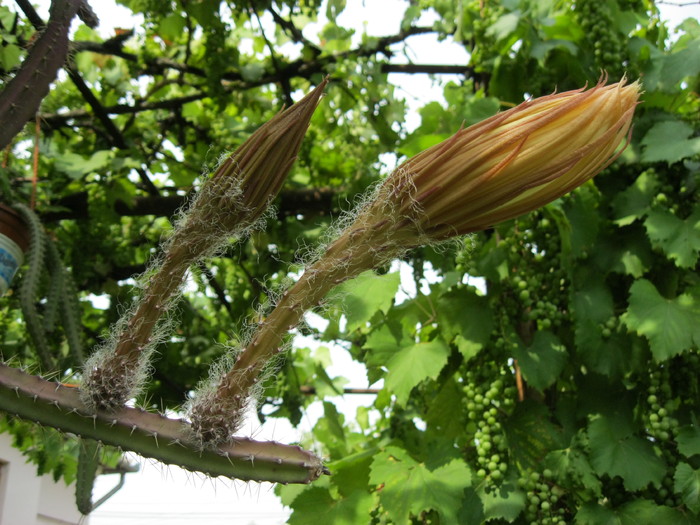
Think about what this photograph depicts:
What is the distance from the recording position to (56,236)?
259 cm

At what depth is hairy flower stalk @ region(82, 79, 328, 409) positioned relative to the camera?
64 centimetres

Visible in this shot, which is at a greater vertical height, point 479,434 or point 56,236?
point 56,236

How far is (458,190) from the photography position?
57cm

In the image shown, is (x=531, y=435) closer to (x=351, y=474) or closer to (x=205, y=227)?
(x=351, y=474)

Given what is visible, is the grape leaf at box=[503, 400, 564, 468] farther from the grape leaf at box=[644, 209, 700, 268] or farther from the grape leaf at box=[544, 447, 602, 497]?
the grape leaf at box=[644, 209, 700, 268]

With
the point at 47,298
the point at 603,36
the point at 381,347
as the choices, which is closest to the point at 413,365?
the point at 381,347

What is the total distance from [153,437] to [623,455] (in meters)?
1.34

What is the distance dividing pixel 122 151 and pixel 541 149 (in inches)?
84.8

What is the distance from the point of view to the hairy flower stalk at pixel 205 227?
25.0 inches

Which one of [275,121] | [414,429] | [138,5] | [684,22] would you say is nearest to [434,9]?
[684,22]

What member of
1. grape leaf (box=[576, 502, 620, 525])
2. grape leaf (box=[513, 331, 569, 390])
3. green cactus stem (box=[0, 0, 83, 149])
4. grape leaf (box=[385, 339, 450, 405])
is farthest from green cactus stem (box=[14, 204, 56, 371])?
grape leaf (box=[576, 502, 620, 525])

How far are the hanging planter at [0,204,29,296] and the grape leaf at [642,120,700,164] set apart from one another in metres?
1.43

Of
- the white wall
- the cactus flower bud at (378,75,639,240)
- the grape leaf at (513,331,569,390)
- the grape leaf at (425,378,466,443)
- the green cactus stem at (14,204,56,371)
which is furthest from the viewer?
the white wall

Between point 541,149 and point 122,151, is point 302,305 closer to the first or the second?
point 541,149
